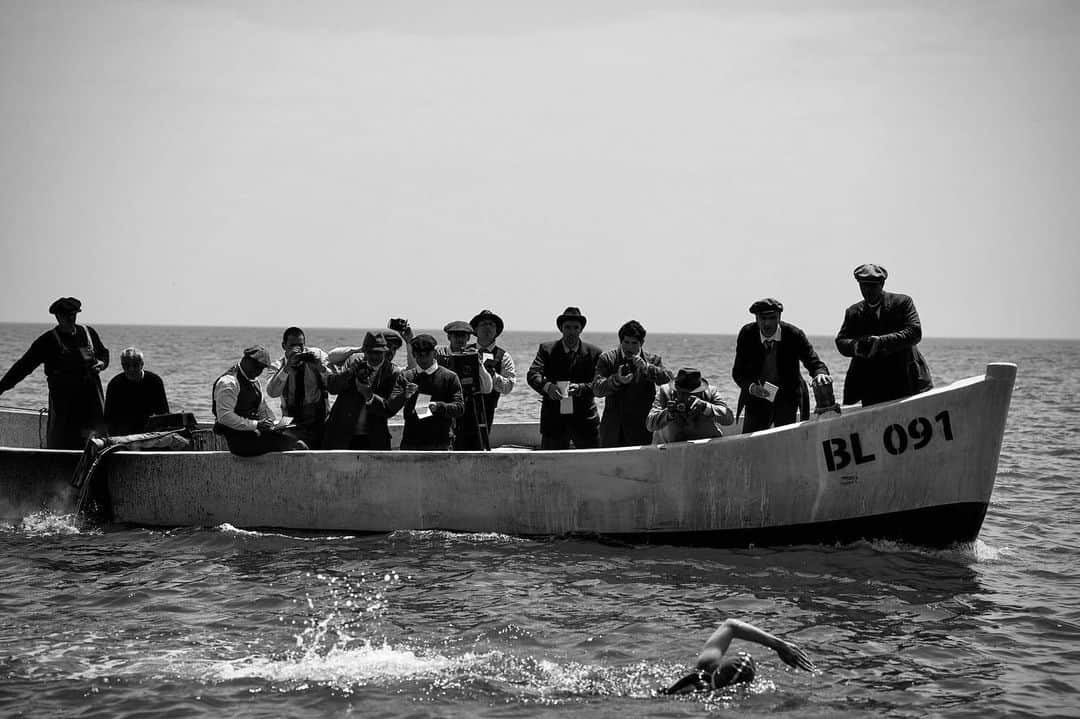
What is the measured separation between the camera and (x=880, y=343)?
909 cm

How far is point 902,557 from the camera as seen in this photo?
9.50 meters

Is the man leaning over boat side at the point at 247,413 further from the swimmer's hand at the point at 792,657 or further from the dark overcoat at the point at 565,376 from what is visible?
the swimmer's hand at the point at 792,657

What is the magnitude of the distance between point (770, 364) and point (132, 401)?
20.9ft

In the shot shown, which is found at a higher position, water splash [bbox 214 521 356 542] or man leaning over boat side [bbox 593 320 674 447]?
man leaning over boat side [bbox 593 320 674 447]

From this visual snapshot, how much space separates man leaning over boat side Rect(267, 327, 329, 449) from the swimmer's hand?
562 centimetres

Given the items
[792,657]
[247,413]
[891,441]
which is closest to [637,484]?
[891,441]

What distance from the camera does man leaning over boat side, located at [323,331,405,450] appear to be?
34.0ft

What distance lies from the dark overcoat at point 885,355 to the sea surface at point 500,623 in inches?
54.4

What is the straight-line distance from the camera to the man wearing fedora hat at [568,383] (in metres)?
10.9

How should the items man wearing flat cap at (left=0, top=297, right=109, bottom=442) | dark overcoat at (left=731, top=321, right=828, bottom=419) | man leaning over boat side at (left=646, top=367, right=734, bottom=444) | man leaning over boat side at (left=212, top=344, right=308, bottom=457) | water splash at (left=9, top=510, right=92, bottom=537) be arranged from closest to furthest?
man leaning over boat side at (left=646, top=367, right=734, bottom=444) → dark overcoat at (left=731, top=321, right=828, bottom=419) → man leaning over boat side at (left=212, top=344, right=308, bottom=457) → water splash at (left=9, top=510, right=92, bottom=537) → man wearing flat cap at (left=0, top=297, right=109, bottom=442)

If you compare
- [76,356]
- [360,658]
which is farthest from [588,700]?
[76,356]

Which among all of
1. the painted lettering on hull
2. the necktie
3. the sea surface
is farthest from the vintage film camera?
the painted lettering on hull

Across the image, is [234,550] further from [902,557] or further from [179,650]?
[902,557]

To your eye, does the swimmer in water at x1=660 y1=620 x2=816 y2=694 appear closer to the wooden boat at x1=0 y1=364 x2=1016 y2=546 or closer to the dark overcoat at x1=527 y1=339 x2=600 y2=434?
the wooden boat at x1=0 y1=364 x2=1016 y2=546
